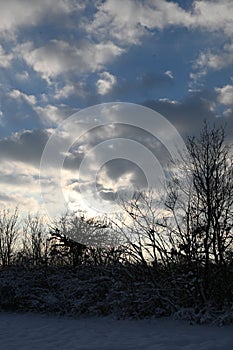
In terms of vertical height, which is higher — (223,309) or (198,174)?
(198,174)

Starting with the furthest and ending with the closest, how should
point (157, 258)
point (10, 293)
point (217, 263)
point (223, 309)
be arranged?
point (10, 293) → point (157, 258) → point (217, 263) → point (223, 309)

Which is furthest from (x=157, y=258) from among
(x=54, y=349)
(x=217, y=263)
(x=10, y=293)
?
(x=10, y=293)

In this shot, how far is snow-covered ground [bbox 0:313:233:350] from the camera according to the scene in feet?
22.7

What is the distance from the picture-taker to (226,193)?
34.7 feet

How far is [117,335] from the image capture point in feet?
27.3

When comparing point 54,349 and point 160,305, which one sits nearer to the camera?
point 54,349

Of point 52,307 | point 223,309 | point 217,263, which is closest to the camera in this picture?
point 223,309

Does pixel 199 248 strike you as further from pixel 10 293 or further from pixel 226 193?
pixel 10 293

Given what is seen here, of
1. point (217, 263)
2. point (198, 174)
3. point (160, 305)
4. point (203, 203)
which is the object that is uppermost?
point (198, 174)

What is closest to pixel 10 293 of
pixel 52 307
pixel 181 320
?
pixel 52 307

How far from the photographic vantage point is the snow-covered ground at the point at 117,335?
272 inches

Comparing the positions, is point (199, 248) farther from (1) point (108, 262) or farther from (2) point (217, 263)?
(1) point (108, 262)

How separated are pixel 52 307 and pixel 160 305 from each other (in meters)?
4.51

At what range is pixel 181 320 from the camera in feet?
31.9
